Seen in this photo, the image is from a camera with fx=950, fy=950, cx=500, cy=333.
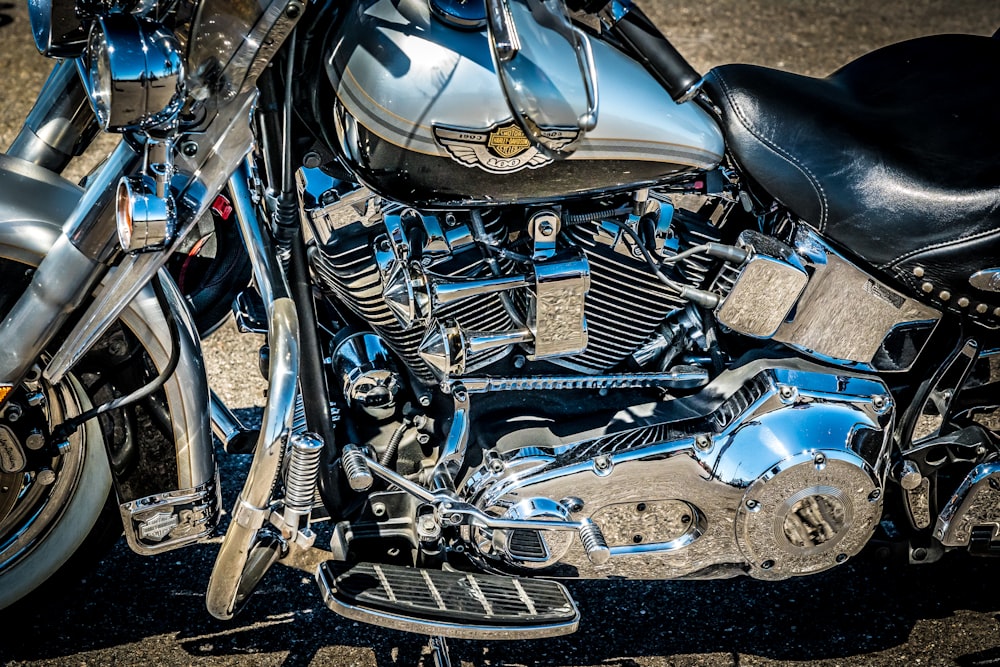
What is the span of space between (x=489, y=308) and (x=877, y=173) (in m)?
0.82

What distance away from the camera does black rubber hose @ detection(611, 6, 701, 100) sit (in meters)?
1.70

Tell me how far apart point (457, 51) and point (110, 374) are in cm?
98

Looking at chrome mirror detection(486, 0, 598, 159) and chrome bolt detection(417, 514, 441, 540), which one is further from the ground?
chrome mirror detection(486, 0, 598, 159)

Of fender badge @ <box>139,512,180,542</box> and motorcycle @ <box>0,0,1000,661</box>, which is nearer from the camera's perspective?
motorcycle @ <box>0,0,1000,661</box>

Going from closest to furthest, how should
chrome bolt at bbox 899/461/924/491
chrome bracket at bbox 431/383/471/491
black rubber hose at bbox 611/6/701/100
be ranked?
black rubber hose at bbox 611/6/701/100, chrome bracket at bbox 431/383/471/491, chrome bolt at bbox 899/461/924/491

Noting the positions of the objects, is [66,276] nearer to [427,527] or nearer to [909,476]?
[427,527]

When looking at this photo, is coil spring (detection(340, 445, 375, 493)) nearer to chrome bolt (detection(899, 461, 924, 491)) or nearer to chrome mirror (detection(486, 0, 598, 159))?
chrome mirror (detection(486, 0, 598, 159))

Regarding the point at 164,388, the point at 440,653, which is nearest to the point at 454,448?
the point at 440,653

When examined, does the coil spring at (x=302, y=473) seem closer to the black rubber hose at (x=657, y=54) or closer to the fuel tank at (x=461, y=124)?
the fuel tank at (x=461, y=124)

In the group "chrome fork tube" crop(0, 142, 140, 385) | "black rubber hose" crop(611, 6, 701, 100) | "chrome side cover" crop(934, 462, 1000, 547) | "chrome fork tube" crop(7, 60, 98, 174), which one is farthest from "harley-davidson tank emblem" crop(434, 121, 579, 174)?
"chrome side cover" crop(934, 462, 1000, 547)

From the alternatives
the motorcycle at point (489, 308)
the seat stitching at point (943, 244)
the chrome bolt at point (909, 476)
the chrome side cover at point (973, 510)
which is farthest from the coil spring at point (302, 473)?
the chrome side cover at point (973, 510)

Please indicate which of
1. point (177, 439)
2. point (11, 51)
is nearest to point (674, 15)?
point (11, 51)

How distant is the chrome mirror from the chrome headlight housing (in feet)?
1.65

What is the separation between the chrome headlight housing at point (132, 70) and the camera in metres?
1.43
